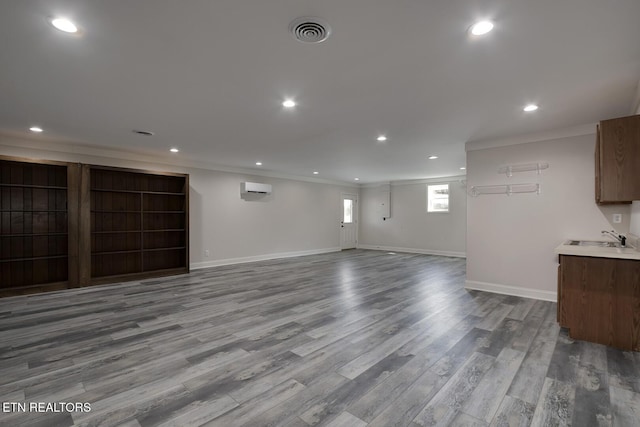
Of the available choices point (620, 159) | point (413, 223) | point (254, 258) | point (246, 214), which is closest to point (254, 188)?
point (246, 214)

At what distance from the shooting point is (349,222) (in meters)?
11.0

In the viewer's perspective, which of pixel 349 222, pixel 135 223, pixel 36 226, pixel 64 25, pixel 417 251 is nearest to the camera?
pixel 64 25

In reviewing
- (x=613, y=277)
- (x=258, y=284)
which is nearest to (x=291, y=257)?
(x=258, y=284)

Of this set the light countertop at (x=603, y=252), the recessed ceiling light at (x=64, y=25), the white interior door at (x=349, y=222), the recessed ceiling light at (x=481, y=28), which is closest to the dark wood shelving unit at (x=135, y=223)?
the recessed ceiling light at (x=64, y=25)

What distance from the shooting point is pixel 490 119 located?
377cm

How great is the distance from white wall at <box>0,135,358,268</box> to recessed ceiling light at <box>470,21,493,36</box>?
20.5ft

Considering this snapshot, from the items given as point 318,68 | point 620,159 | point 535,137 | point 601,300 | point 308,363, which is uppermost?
point 318,68

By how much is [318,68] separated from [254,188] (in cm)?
555

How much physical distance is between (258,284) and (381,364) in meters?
3.28

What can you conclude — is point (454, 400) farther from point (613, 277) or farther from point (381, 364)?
point (613, 277)

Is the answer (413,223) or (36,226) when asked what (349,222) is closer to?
(413,223)

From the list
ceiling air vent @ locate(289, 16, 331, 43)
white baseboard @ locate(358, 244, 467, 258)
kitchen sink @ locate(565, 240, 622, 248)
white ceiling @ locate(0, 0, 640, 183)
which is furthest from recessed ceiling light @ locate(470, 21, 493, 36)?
white baseboard @ locate(358, 244, 467, 258)

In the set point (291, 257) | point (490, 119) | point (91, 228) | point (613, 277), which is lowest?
point (291, 257)

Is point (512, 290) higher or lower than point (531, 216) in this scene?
lower
